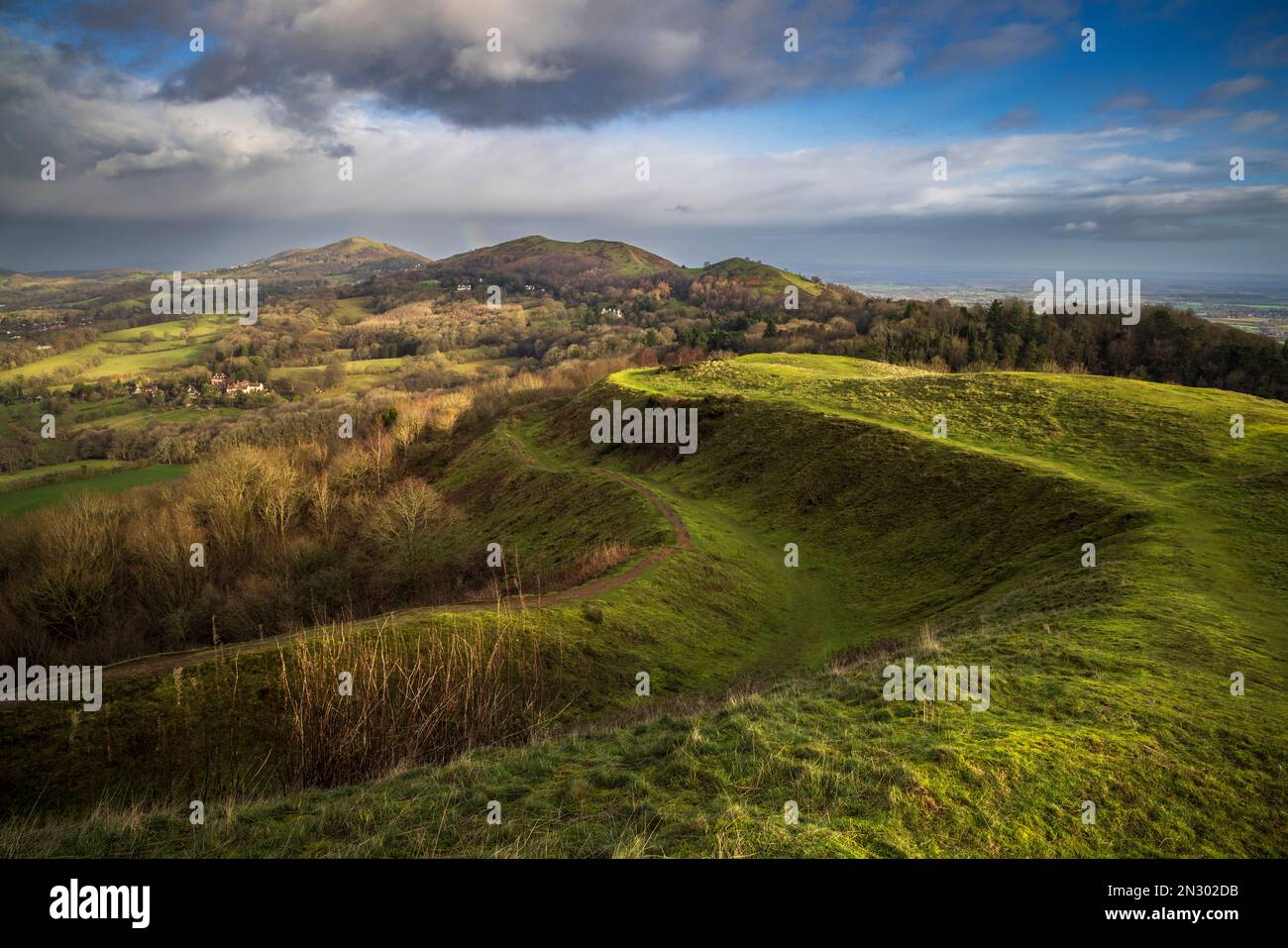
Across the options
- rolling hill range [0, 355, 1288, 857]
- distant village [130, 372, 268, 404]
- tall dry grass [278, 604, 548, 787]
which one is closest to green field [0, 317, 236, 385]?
distant village [130, 372, 268, 404]

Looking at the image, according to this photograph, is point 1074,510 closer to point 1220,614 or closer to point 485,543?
point 1220,614

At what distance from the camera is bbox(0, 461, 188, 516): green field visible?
6850cm

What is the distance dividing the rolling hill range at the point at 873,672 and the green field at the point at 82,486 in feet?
204

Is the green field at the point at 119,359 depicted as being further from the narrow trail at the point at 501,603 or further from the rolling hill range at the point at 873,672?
the rolling hill range at the point at 873,672

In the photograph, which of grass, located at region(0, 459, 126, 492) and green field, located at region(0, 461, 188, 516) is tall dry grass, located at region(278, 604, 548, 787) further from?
grass, located at region(0, 459, 126, 492)

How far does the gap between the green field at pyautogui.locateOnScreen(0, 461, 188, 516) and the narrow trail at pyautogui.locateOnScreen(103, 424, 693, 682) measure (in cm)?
6165

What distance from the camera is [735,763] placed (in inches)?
379

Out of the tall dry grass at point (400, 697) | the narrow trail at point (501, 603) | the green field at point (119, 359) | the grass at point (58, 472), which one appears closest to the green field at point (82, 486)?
the grass at point (58, 472)

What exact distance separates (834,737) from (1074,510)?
73.0ft

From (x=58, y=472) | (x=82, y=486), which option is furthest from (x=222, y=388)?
(x=82, y=486)

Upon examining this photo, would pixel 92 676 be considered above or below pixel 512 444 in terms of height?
below

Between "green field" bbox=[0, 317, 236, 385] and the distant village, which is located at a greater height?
"green field" bbox=[0, 317, 236, 385]
